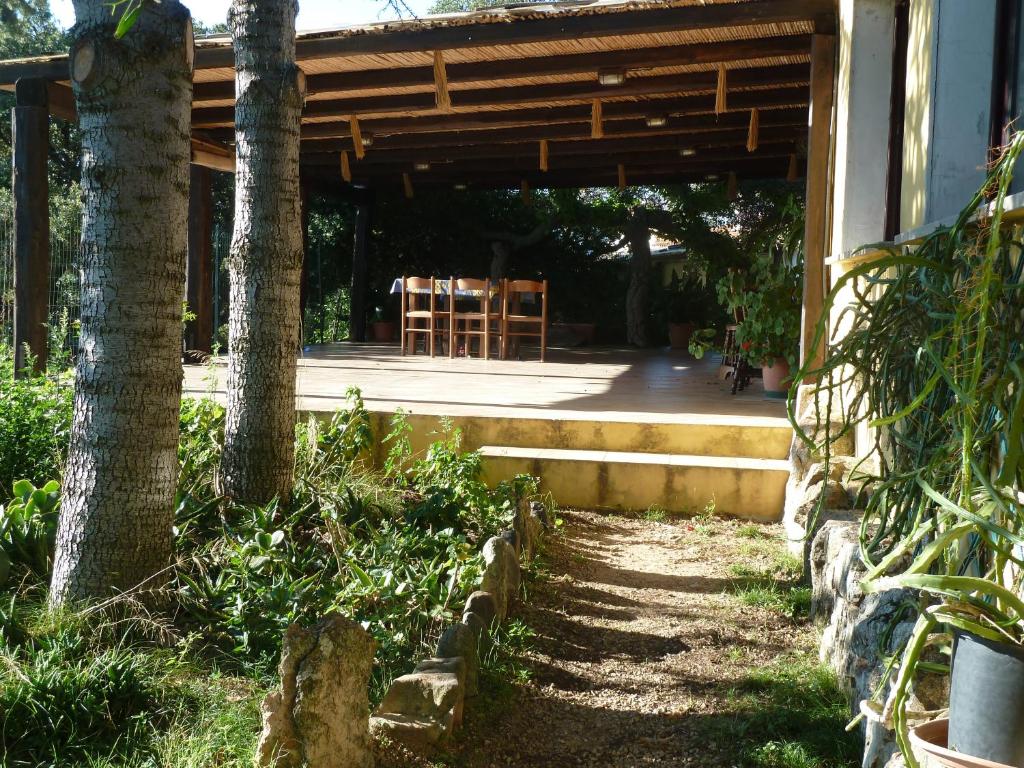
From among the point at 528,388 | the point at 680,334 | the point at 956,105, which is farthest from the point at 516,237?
the point at 956,105

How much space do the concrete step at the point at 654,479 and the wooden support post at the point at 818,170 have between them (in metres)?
0.97

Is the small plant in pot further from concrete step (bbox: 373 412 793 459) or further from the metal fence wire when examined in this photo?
the metal fence wire

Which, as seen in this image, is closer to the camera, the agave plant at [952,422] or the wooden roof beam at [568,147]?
the agave plant at [952,422]

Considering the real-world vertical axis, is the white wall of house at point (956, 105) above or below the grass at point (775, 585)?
above

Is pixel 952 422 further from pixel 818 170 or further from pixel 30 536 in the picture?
pixel 818 170

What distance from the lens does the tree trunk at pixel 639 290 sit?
1603 centimetres

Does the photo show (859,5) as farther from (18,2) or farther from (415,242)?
(18,2)

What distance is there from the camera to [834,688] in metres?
2.60

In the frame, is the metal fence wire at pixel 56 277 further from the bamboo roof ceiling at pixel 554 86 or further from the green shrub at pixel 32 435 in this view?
the green shrub at pixel 32 435

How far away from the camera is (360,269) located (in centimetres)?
1400

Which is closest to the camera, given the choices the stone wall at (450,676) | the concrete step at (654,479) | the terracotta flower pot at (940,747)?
the terracotta flower pot at (940,747)

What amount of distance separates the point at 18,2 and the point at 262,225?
19962 millimetres

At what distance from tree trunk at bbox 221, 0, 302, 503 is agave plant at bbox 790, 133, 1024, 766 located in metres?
2.34

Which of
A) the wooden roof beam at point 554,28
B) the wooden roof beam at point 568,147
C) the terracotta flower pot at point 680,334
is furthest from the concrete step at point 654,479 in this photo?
the terracotta flower pot at point 680,334
